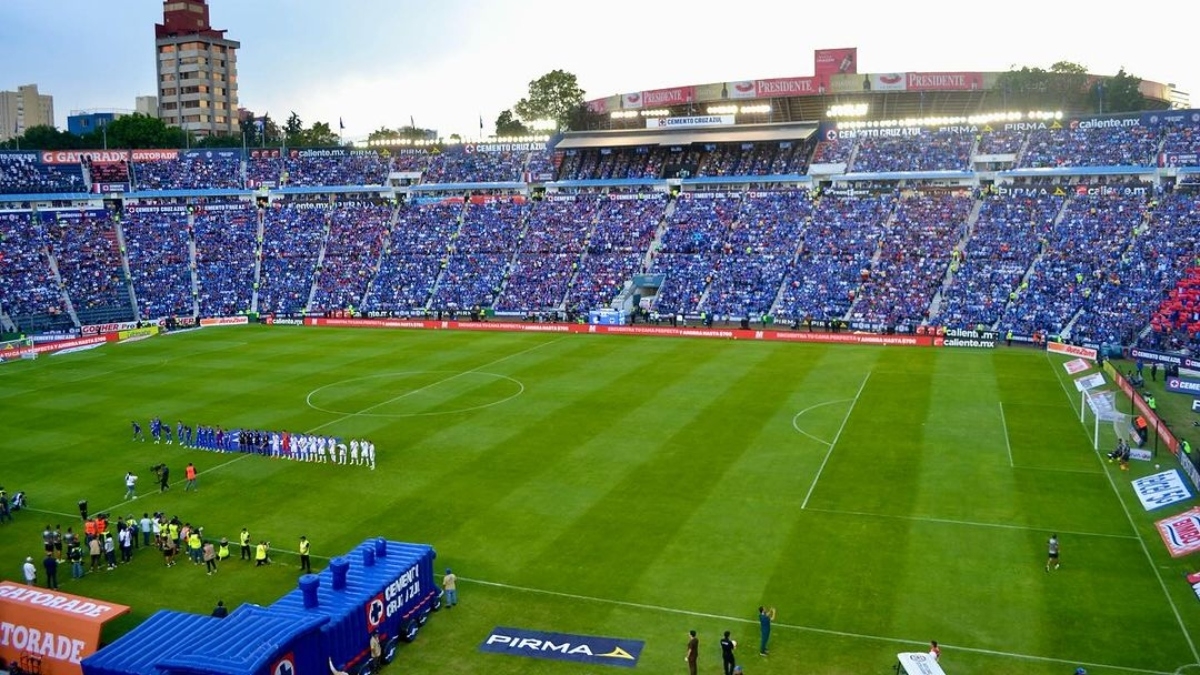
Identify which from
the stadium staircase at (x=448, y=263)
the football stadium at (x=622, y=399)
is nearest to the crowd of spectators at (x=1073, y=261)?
the football stadium at (x=622, y=399)

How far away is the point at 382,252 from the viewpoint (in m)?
90.6

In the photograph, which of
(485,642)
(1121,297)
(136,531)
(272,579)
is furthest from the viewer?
(1121,297)

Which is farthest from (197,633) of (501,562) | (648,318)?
(648,318)

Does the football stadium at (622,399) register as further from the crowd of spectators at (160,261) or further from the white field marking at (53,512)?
the crowd of spectators at (160,261)

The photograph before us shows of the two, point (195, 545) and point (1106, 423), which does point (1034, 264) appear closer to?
point (1106, 423)

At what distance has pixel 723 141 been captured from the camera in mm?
91062

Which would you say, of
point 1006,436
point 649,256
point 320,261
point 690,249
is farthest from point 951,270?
point 320,261

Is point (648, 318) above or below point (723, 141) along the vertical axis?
below

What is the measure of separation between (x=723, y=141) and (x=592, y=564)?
7067cm

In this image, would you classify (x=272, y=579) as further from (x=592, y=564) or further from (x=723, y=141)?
(x=723, y=141)

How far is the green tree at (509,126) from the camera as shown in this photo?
497 feet

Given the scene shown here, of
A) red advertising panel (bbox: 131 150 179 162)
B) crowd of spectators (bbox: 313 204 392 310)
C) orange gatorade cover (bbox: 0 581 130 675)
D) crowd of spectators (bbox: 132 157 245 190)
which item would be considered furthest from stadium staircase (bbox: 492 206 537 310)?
orange gatorade cover (bbox: 0 581 130 675)

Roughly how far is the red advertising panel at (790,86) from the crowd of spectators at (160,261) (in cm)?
6946

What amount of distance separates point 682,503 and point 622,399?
50.5 ft
